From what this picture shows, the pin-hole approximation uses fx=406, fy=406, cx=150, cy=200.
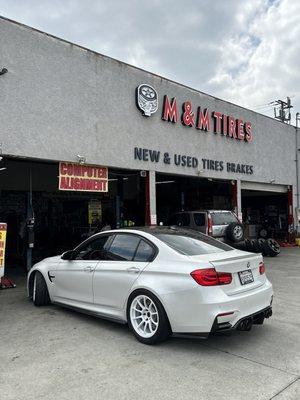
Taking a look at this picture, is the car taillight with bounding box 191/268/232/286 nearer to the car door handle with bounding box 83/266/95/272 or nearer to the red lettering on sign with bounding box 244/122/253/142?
the car door handle with bounding box 83/266/95/272

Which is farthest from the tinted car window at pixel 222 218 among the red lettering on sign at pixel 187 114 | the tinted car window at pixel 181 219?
the red lettering on sign at pixel 187 114

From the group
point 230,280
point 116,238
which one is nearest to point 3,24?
point 116,238

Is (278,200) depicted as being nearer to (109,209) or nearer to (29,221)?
(109,209)

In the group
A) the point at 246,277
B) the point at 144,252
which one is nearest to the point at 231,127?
the point at 144,252

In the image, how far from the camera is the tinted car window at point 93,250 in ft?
20.1

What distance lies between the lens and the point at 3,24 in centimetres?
889

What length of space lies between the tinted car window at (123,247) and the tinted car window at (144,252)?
8 centimetres

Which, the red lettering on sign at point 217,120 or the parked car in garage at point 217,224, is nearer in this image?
the parked car in garage at point 217,224

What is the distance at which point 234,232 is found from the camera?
13.2 metres

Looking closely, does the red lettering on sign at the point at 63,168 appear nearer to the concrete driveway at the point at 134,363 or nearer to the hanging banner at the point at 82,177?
the hanging banner at the point at 82,177

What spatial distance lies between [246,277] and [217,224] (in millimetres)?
8396

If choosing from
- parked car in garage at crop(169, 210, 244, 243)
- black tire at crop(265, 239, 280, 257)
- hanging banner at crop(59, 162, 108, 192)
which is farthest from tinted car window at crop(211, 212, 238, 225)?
hanging banner at crop(59, 162, 108, 192)

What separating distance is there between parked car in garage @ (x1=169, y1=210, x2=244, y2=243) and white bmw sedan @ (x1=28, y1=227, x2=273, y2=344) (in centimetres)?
735

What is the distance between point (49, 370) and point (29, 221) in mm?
6913
